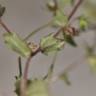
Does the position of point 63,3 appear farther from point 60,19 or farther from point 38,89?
point 38,89

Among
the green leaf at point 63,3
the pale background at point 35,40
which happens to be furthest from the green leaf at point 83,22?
the pale background at point 35,40

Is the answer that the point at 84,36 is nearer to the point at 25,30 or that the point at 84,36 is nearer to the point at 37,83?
the point at 25,30

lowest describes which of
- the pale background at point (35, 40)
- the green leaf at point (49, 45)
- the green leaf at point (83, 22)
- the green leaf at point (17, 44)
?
the pale background at point (35, 40)

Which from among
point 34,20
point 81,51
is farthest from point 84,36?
point 34,20

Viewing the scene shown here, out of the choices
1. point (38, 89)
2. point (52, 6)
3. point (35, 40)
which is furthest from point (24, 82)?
point (35, 40)

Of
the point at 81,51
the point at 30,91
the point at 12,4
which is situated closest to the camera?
the point at 30,91

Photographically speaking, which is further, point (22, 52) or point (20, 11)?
point (20, 11)

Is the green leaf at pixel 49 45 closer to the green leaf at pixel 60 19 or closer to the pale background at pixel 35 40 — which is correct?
the green leaf at pixel 60 19
